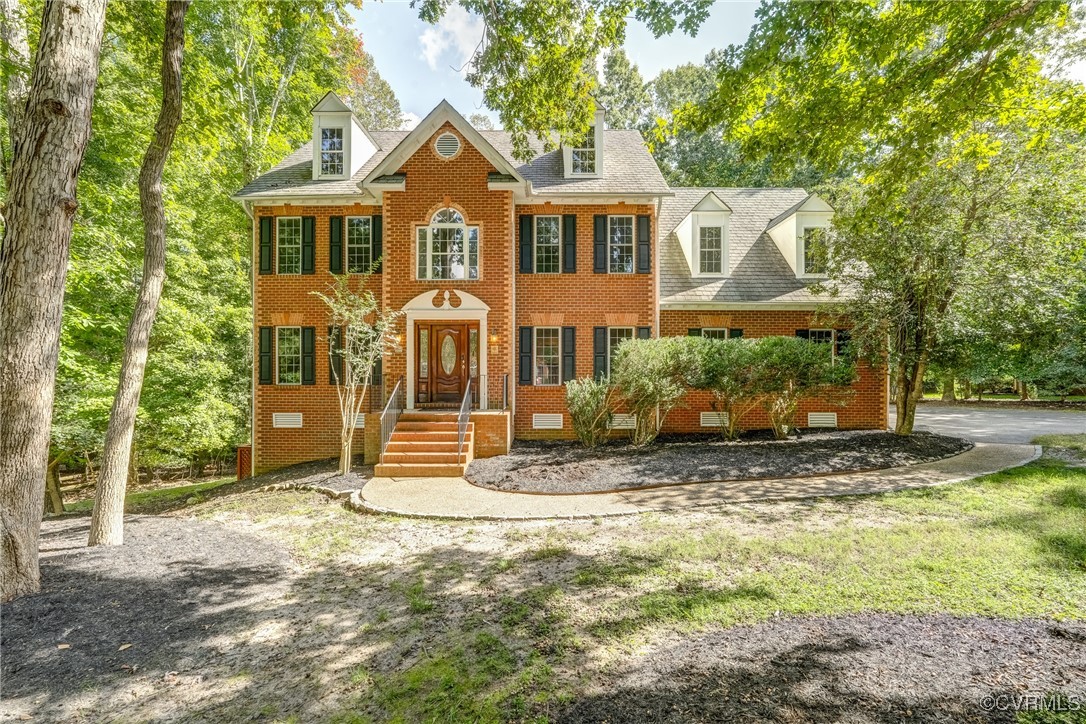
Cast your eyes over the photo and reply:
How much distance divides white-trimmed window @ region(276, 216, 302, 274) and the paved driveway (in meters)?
16.9

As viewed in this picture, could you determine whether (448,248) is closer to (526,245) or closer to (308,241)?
(526,245)

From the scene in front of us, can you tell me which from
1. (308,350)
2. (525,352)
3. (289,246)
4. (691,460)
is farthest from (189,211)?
(691,460)

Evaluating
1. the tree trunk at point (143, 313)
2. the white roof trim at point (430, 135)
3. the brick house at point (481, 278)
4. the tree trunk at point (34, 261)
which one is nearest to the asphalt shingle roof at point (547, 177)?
the brick house at point (481, 278)

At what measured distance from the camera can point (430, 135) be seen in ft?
35.1

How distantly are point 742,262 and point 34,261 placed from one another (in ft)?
45.8

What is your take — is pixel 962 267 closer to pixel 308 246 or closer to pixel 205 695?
pixel 205 695

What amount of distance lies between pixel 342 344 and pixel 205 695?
9691mm

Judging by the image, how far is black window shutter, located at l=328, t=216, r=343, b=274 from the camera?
11.8m

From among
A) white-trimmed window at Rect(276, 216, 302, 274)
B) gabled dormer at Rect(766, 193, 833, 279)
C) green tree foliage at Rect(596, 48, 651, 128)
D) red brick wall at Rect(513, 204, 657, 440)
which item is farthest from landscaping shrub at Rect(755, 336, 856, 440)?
green tree foliage at Rect(596, 48, 651, 128)

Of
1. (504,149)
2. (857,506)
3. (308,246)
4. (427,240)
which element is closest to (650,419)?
(857,506)

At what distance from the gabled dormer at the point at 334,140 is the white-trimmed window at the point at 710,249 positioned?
976cm

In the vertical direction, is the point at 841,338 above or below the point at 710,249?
below

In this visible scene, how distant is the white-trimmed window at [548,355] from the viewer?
39.2 ft

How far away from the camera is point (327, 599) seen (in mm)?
4230
